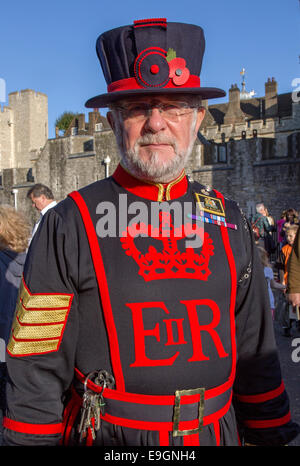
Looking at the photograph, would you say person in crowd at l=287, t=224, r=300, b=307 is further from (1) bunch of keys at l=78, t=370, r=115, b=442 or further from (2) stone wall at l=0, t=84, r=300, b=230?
(2) stone wall at l=0, t=84, r=300, b=230

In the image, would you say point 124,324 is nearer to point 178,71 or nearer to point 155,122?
point 155,122

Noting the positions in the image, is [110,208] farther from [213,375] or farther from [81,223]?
[213,375]

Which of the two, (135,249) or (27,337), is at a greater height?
(135,249)

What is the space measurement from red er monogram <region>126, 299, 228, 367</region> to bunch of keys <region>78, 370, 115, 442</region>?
0.12 metres

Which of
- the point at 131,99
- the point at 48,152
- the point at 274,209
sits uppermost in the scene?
the point at 48,152

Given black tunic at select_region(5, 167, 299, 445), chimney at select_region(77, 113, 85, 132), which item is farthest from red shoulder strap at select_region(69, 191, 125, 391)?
chimney at select_region(77, 113, 85, 132)

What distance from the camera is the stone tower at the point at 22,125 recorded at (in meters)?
48.7

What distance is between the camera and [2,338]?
3.81 metres

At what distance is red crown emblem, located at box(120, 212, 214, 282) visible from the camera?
72.9 inches

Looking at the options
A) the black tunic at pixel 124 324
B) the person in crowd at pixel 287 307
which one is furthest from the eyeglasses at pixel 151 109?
the person in crowd at pixel 287 307

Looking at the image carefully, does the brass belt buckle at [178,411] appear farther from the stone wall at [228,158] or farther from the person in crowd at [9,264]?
the stone wall at [228,158]

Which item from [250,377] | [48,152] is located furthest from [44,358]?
[48,152]

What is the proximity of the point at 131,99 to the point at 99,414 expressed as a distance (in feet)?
4.24

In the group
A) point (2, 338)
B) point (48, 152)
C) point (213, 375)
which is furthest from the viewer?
point (48, 152)
